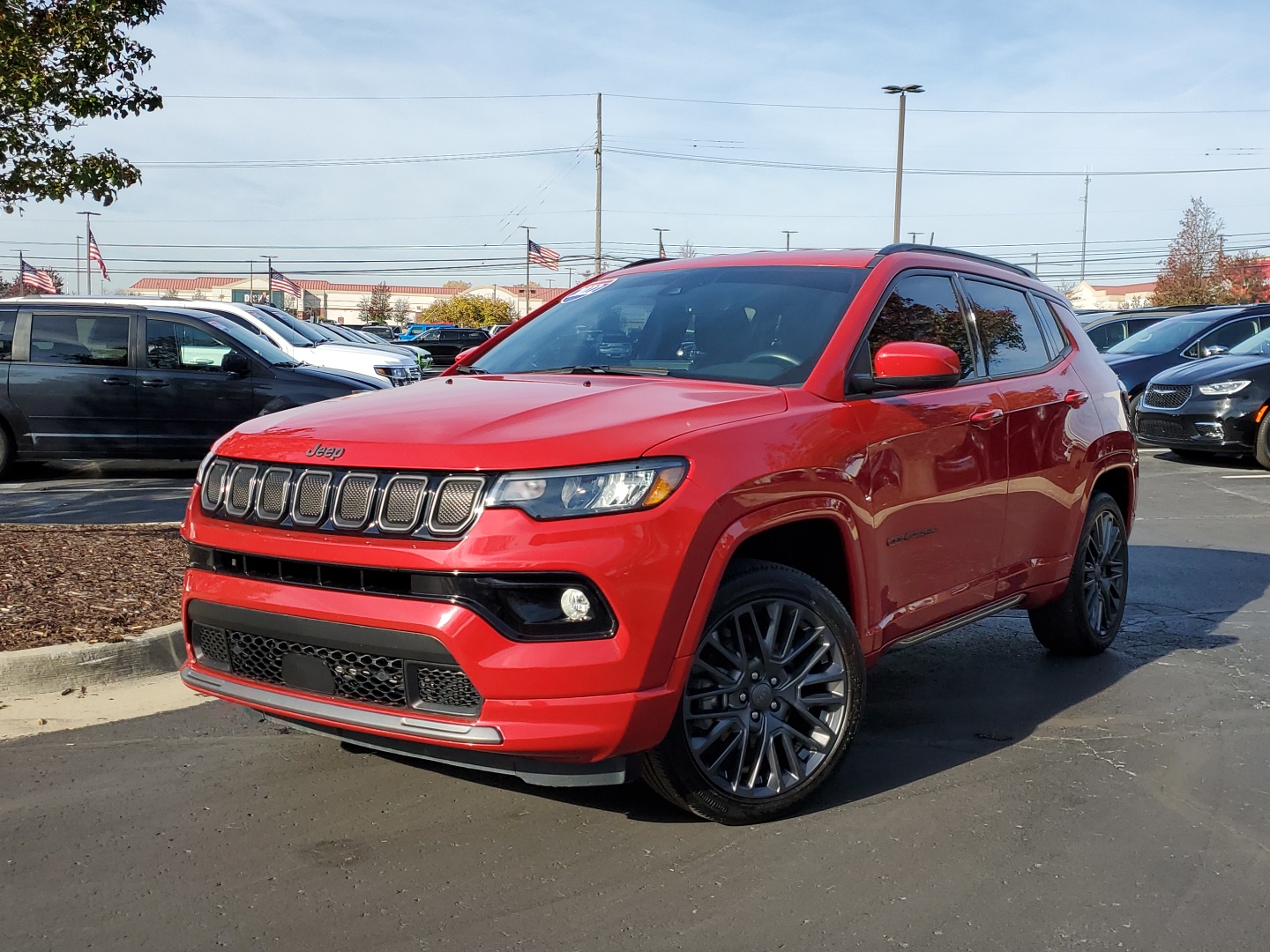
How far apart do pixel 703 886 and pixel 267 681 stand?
1.41 meters

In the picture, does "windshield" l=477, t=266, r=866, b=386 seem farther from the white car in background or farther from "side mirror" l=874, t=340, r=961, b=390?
the white car in background

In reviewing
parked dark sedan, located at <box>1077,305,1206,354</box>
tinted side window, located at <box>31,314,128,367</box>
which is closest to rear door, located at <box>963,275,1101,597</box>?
tinted side window, located at <box>31,314,128,367</box>

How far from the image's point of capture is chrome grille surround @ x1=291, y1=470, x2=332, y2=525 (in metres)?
3.53

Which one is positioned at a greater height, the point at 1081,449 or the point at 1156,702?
the point at 1081,449

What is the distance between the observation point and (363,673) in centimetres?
350

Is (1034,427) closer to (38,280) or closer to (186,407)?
(186,407)

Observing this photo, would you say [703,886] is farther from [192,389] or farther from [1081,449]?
[192,389]

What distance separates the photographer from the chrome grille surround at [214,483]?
3.86 m

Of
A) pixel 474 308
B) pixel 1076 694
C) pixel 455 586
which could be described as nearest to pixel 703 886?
pixel 455 586

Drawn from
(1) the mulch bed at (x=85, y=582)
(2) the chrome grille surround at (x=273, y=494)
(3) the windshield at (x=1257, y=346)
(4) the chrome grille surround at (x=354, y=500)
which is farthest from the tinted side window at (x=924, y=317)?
(3) the windshield at (x=1257, y=346)

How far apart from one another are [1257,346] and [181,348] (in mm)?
12093

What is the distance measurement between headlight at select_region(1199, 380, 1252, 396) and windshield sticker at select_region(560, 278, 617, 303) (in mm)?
10716

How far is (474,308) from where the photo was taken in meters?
96.7

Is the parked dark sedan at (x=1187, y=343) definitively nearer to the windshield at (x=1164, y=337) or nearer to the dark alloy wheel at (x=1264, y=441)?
the windshield at (x=1164, y=337)
